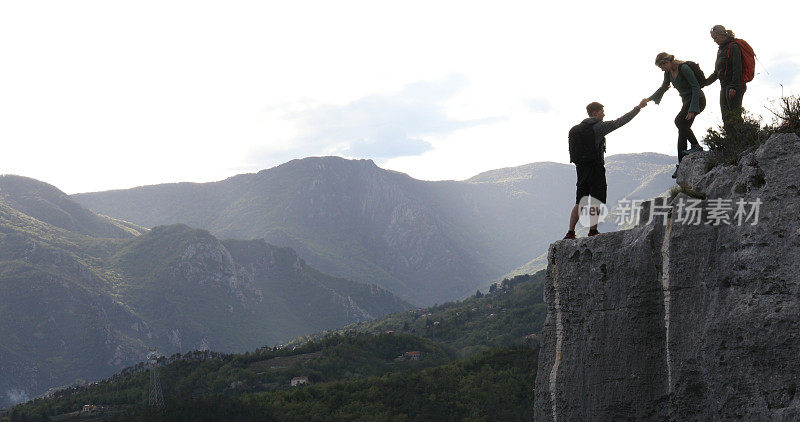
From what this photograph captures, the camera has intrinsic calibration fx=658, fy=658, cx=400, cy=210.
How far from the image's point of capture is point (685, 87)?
39.4 feet

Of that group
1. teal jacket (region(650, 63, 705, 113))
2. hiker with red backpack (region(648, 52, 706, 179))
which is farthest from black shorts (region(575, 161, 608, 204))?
teal jacket (region(650, 63, 705, 113))

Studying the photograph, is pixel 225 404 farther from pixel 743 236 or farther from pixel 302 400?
pixel 743 236

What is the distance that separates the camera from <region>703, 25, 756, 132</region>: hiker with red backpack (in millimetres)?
11445

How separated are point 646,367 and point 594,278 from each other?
1.71m

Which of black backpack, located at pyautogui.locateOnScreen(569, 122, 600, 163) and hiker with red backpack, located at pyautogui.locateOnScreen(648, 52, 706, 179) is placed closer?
hiker with red backpack, located at pyautogui.locateOnScreen(648, 52, 706, 179)

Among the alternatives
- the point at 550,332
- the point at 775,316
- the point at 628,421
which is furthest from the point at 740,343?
the point at 550,332

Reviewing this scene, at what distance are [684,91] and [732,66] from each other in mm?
874

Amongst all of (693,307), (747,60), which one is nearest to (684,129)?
(747,60)

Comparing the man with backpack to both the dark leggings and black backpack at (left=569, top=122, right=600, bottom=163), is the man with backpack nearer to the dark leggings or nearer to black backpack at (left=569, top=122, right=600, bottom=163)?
black backpack at (left=569, top=122, right=600, bottom=163)

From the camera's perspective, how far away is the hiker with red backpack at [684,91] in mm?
11781

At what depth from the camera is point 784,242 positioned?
870 cm

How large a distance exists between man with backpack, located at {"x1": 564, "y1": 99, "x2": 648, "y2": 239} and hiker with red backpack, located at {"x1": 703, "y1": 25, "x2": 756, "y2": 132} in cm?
136

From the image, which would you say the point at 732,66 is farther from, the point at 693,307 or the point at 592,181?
the point at 693,307

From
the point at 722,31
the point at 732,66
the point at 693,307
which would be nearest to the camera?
the point at 693,307
